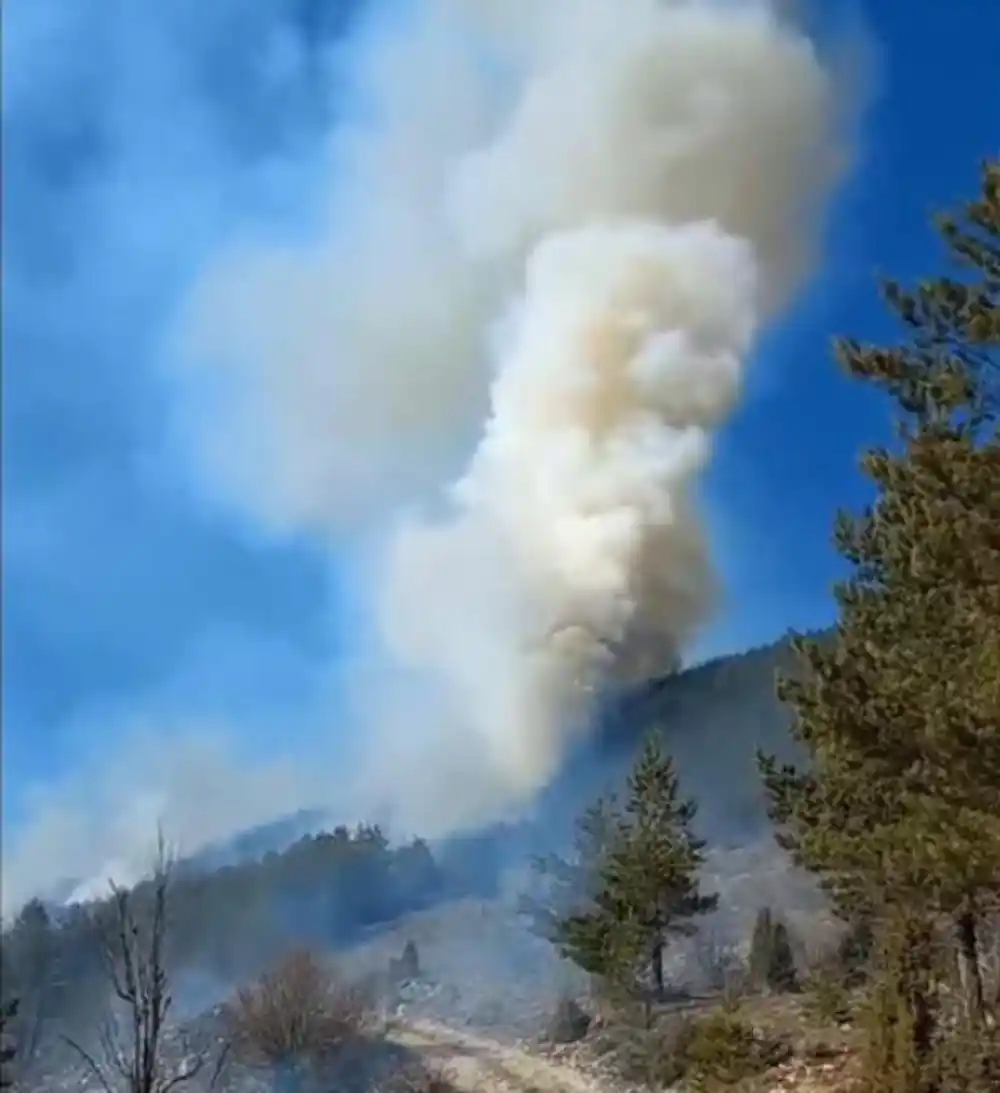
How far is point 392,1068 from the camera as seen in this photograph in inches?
565

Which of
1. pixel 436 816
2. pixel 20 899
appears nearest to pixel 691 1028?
pixel 20 899

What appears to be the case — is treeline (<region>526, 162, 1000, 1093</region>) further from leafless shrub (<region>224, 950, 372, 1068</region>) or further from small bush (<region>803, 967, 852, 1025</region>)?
leafless shrub (<region>224, 950, 372, 1068</region>)

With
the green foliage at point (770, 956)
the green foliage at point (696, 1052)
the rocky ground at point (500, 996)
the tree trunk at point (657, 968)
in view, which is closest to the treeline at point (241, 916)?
the rocky ground at point (500, 996)

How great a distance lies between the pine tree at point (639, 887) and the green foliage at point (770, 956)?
0.86 meters

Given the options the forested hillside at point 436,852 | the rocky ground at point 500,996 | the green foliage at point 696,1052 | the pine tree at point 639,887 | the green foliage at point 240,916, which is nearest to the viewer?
the green foliage at point 696,1052

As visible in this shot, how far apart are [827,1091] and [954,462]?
5.30 m

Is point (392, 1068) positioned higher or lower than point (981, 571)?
lower

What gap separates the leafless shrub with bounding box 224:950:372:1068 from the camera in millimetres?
14037

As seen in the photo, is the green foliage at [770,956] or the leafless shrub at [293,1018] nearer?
the leafless shrub at [293,1018]

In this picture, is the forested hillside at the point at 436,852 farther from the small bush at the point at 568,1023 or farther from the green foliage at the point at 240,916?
the small bush at the point at 568,1023

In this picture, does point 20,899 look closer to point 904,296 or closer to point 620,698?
point 904,296

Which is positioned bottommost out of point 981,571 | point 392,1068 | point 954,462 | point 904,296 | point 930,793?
point 392,1068

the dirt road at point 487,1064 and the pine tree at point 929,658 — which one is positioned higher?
the pine tree at point 929,658

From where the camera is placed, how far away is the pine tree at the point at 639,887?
15.6m
